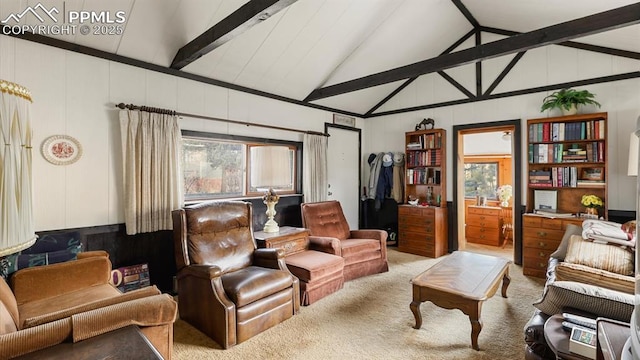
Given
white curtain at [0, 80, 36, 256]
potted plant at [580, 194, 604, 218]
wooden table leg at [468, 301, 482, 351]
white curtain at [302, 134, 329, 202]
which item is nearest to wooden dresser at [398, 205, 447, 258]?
white curtain at [302, 134, 329, 202]

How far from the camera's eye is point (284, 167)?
4.39 m

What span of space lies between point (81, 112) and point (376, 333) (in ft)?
10.8

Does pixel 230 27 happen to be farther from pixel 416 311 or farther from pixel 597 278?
pixel 597 278

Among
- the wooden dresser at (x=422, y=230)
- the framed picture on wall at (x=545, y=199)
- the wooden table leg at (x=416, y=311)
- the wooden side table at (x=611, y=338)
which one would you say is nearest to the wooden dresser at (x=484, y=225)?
the wooden dresser at (x=422, y=230)

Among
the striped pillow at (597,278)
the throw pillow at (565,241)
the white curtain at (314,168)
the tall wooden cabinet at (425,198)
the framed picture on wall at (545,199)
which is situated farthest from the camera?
the tall wooden cabinet at (425,198)

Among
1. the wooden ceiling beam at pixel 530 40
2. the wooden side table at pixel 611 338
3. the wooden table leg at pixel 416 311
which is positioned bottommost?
the wooden table leg at pixel 416 311

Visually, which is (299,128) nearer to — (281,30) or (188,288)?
(281,30)

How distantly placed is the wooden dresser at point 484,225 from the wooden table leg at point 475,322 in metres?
3.88

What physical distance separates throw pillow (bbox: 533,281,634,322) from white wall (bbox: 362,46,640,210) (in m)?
2.84

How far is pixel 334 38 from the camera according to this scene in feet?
12.0

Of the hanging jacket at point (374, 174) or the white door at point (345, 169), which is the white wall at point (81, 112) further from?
the hanging jacket at point (374, 174)

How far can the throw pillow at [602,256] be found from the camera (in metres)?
2.30

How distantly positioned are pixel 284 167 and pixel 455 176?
2.85m

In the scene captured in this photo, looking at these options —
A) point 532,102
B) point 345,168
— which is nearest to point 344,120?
point 345,168
